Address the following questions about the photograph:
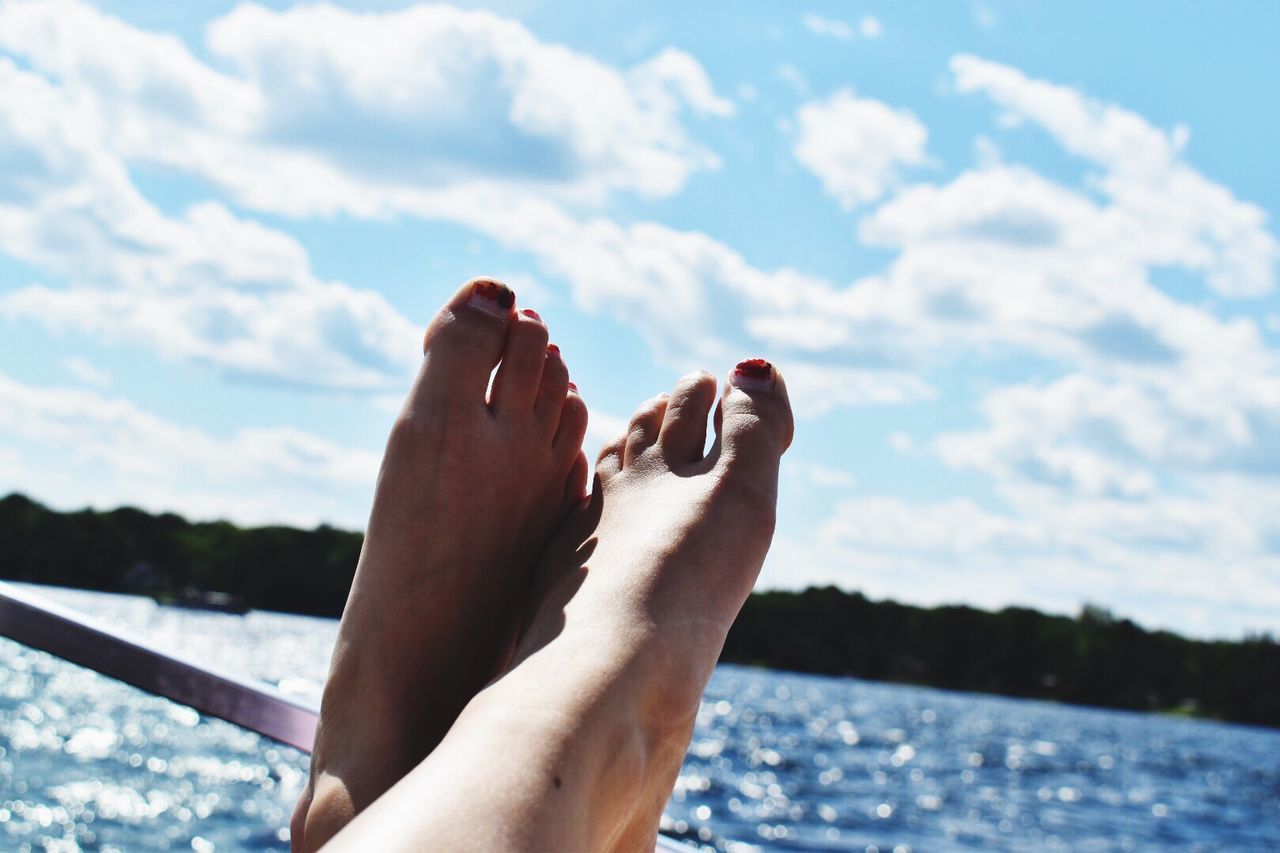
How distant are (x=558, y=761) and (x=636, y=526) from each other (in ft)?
1.92

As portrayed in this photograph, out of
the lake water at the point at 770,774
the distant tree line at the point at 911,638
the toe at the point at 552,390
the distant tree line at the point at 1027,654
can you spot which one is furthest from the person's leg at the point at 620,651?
the distant tree line at the point at 1027,654

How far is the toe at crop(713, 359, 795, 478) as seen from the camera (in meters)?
1.64

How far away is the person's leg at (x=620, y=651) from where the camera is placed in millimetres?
843

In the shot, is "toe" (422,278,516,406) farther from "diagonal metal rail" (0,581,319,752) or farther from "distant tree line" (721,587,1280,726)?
"distant tree line" (721,587,1280,726)

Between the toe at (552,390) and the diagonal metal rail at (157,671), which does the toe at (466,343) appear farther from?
the diagonal metal rail at (157,671)

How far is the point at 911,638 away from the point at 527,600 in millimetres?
45939

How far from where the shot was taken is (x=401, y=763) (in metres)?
1.21

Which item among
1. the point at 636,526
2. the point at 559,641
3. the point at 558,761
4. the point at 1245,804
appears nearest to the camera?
the point at 558,761

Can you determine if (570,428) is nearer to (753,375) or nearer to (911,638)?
(753,375)

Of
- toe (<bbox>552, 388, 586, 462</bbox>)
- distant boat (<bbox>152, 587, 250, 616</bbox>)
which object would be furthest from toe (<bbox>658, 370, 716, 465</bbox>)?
distant boat (<bbox>152, 587, 250, 616</bbox>)

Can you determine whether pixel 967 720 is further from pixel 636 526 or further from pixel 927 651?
pixel 636 526

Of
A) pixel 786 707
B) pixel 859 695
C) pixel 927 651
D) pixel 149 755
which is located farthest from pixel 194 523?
pixel 149 755

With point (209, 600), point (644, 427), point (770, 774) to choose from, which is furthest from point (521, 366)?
point (209, 600)

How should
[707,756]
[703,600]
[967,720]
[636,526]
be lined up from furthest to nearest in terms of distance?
[967,720] → [707,756] → [636,526] → [703,600]
